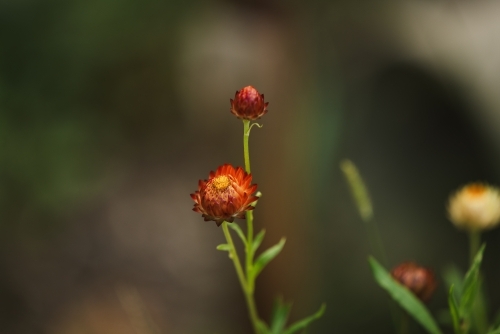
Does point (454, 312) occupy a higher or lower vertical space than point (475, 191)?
lower

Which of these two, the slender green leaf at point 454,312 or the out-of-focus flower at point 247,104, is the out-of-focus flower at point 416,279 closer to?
the slender green leaf at point 454,312

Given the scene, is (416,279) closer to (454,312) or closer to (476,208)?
(454,312)

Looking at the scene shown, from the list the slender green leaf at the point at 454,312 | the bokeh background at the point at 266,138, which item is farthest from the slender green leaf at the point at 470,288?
the bokeh background at the point at 266,138

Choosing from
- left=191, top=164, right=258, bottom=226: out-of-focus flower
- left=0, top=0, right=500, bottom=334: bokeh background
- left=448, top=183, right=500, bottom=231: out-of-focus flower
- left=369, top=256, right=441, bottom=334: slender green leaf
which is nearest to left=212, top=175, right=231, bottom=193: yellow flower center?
left=191, top=164, right=258, bottom=226: out-of-focus flower

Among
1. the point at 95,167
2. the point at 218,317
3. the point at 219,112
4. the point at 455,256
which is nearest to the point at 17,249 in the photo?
the point at 95,167

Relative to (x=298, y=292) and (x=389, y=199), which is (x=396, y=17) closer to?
(x=389, y=199)

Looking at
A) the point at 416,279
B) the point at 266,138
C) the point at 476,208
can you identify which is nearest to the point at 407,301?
the point at 416,279
